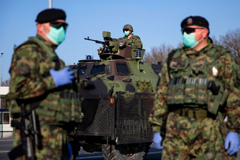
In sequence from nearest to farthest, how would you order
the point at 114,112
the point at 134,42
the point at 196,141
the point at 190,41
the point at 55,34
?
the point at 55,34 → the point at 196,141 → the point at 190,41 → the point at 114,112 → the point at 134,42

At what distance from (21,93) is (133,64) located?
853 cm

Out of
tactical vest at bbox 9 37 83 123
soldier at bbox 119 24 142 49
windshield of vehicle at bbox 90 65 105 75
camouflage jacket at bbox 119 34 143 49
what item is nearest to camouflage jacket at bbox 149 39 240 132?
tactical vest at bbox 9 37 83 123

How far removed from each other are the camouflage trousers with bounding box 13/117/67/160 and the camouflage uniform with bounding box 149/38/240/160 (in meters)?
1.13

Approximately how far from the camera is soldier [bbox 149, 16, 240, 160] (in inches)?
208

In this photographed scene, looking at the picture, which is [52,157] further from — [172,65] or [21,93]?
[172,65]

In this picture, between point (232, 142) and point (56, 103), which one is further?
point (232, 142)

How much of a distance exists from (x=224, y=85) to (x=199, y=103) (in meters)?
0.41

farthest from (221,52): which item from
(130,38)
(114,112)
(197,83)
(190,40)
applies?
(130,38)

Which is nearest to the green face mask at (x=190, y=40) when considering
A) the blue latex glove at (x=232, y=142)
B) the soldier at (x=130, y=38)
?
the blue latex glove at (x=232, y=142)

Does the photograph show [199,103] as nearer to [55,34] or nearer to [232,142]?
[232,142]

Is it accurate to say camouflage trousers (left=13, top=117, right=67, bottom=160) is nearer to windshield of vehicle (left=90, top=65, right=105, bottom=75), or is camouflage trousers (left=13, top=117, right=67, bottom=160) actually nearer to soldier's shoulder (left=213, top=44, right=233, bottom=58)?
soldier's shoulder (left=213, top=44, right=233, bottom=58)

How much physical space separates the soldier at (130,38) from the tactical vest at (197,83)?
8625 millimetres

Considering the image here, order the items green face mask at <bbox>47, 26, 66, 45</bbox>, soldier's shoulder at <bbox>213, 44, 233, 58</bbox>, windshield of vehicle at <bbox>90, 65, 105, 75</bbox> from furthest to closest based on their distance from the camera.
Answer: windshield of vehicle at <bbox>90, 65, 105, 75</bbox>, soldier's shoulder at <bbox>213, 44, 233, 58</bbox>, green face mask at <bbox>47, 26, 66, 45</bbox>

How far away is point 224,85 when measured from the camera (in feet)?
17.9
